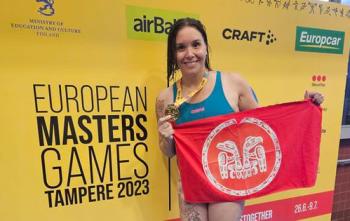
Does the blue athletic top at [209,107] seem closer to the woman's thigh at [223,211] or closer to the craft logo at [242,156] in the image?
the craft logo at [242,156]

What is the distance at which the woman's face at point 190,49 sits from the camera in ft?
3.51

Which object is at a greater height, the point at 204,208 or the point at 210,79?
the point at 210,79

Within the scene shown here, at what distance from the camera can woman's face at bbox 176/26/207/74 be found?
42.1 inches

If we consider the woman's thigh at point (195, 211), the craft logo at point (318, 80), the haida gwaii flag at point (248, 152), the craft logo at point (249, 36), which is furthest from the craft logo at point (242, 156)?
the craft logo at point (318, 80)

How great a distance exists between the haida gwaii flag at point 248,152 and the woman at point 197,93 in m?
0.04

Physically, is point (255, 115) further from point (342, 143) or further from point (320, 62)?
point (342, 143)

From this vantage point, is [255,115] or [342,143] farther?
[342,143]

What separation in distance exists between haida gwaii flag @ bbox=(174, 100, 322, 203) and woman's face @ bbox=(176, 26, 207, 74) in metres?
0.25

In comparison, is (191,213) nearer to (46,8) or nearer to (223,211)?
(223,211)

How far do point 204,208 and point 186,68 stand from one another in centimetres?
64

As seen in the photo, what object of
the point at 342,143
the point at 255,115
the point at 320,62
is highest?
the point at 320,62

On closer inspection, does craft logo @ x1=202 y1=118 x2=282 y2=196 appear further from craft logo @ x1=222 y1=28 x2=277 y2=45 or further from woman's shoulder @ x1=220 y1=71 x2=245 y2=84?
craft logo @ x1=222 y1=28 x2=277 y2=45

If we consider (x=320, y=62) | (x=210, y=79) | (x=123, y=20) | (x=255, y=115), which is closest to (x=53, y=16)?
(x=123, y=20)

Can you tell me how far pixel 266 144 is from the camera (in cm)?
125
